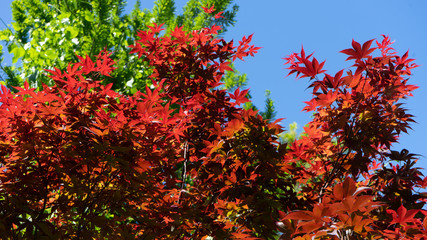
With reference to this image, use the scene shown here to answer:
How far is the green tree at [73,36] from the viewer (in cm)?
810

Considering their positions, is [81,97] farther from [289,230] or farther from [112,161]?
[289,230]

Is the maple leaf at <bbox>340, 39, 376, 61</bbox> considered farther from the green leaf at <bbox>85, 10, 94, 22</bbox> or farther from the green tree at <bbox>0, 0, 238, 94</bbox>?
the green leaf at <bbox>85, 10, 94, 22</bbox>

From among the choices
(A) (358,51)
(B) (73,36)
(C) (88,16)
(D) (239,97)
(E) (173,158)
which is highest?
(C) (88,16)

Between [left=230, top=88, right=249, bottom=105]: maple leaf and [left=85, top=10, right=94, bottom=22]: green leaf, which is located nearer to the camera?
[left=230, top=88, right=249, bottom=105]: maple leaf

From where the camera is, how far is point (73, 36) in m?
7.85

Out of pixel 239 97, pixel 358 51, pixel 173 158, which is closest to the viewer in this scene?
pixel 358 51

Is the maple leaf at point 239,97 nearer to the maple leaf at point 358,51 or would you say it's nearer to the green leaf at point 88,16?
the maple leaf at point 358,51

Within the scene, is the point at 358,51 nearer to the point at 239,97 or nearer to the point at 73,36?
the point at 239,97

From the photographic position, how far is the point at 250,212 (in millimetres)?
2412

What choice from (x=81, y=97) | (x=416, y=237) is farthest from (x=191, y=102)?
(x=416, y=237)

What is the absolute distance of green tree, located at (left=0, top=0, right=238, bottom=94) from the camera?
8.10 m

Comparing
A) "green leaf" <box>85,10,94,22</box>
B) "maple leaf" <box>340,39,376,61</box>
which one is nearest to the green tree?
"green leaf" <box>85,10,94,22</box>

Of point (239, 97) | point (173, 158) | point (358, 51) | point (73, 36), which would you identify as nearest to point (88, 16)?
point (73, 36)

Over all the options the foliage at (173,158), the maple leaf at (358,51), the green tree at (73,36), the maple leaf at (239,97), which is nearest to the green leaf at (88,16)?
the green tree at (73,36)
